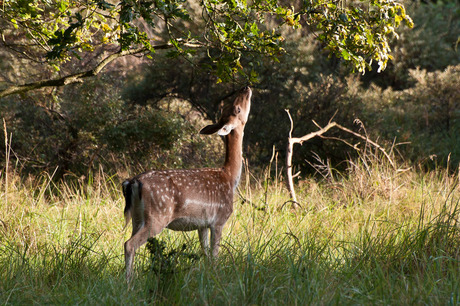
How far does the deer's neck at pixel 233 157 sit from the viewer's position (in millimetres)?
5750

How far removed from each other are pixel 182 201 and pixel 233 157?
985 millimetres

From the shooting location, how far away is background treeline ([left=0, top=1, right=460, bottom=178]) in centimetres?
1035

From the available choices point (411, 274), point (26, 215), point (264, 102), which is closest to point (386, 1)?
point (411, 274)

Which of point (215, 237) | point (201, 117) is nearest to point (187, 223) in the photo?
point (215, 237)

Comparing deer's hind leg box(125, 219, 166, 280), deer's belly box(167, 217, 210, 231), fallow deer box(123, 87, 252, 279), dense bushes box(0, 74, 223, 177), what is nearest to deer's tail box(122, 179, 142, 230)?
fallow deer box(123, 87, 252, 279)

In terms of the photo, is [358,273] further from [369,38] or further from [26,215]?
[26,215]

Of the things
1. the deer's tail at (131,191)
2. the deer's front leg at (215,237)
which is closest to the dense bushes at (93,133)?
the deer's front leg at (215,237)

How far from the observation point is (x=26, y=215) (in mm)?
6586

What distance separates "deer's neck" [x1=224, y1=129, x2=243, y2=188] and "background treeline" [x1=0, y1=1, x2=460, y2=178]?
384 centimetres

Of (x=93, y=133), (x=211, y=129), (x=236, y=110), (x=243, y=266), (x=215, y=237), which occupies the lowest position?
(x=93, y=133)

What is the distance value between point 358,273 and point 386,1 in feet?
8.44

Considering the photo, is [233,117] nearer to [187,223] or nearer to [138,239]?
[187,223]

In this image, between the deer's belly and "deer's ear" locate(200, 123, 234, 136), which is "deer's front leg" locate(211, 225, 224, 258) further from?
"deer's ear" locate(200, 123, 234, 136)

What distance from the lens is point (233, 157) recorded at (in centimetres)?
581
